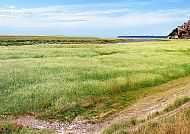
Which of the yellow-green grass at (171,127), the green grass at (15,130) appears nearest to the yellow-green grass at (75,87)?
the green grass at (15,130)

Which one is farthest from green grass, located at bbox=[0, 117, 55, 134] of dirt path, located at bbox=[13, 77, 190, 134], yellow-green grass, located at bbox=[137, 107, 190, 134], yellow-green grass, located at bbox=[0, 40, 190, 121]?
yellow-green grass, located at bbox=[137, 107, 190, 134]

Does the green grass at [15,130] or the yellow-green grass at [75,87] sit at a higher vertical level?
the yellow-green grass at [75,87]

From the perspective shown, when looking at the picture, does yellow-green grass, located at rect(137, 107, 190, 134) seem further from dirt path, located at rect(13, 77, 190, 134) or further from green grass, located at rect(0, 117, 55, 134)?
green grass, located at rect(0, 117, 55, 134)

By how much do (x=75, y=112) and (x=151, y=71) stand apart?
679 inches

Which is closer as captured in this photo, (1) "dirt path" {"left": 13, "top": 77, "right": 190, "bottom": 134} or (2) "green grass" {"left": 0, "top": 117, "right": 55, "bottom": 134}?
(2) "green grass" {"left": 0, "top": 117, "right": 55, "bottom": 134}

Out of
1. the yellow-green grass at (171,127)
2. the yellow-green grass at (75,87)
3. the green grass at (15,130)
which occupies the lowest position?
the green grass at (15,130)

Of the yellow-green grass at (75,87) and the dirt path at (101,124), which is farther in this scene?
the yellow-green grass at (75,87)

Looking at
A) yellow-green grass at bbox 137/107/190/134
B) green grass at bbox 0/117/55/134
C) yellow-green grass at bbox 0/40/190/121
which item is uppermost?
yellow-green grass at bbox 137/107/190/134

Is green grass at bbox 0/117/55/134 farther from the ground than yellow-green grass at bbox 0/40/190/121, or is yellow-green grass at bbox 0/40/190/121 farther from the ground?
yellow-green grass at bbox 0/40/190/121

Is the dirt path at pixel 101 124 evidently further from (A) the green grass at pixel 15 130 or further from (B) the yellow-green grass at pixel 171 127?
(B) the yellow-green grass at pixel 171 127

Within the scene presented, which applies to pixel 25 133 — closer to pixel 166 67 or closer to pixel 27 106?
pixel 27 106

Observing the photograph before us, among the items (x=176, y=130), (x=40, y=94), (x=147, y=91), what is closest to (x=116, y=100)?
(x=147, y=91)

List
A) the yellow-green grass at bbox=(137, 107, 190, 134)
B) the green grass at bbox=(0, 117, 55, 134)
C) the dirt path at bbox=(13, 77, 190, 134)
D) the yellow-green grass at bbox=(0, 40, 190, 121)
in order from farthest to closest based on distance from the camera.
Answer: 1. the yellow-green grass at bbox=(0, 40, 190, 121)
2. the dirt path at bbox=(13, 77, 190, 134)
3. the green grass at bbox=(0, 117, 55, 134)
4. the yellow-green grass at bbox=(137, 107, 190, 134)

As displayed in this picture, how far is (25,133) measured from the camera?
74.3 ft
